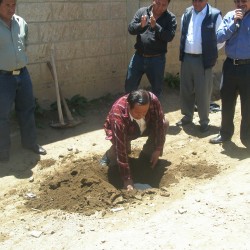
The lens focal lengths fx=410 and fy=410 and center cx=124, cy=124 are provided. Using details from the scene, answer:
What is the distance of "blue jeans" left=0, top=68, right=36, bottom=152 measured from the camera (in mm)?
4875

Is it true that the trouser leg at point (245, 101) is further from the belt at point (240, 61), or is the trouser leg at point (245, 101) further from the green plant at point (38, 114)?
the green plant at point (38, 114)

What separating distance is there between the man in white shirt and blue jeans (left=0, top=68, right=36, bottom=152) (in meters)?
2.27

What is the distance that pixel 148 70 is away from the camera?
5.95 meters

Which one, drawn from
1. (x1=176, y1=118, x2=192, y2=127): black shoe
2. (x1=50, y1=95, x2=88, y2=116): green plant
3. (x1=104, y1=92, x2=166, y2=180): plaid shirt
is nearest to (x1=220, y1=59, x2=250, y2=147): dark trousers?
(x1=176, y1=118, x2=192, y2=127): black shoe

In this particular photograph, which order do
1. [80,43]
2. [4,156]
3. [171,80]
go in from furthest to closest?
[171,80] → [80,43] → [4,156]

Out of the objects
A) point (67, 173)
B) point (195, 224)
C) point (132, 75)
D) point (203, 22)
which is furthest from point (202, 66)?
point (195, 224)

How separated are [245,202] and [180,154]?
1.78 m

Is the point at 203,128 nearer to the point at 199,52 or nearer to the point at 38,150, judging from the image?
the point at 199,52

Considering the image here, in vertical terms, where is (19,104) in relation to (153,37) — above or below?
below

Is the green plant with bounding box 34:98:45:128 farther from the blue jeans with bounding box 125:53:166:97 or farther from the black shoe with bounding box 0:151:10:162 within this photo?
the blue jeans with bounding box 125:53:166:97

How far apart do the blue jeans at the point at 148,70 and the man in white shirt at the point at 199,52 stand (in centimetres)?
35

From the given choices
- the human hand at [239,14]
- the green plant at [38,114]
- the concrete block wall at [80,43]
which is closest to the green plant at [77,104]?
the concrete block wall at [80,43]

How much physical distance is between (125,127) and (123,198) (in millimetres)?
720

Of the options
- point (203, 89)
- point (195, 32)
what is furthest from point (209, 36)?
point (203, 89)
